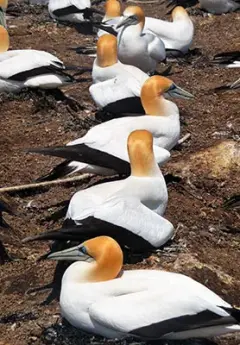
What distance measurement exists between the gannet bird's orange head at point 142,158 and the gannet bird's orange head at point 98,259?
4.94ft

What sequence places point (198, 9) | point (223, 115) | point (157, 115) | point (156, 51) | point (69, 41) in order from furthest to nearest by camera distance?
point (198, 9), point (69, 41), point (156, 51), point (223, 115), point (157, 115)

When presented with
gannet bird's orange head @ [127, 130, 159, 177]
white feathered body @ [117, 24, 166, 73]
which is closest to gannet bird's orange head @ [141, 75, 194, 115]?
gannet bird's orange head @ [127, 130, 159, 177]

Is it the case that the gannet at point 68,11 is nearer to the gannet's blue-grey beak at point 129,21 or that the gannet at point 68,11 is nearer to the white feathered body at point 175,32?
the white feathered body at point 175,32

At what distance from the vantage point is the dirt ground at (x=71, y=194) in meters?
6.10

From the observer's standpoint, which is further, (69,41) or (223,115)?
(69,41)

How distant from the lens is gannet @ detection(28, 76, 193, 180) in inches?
310

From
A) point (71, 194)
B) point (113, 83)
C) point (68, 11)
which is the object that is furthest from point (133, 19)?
point (71, 194)

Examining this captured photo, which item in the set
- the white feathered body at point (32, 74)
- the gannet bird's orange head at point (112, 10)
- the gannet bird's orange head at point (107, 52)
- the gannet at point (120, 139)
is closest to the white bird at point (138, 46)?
the gannet bird's orange head at point (107, 52)

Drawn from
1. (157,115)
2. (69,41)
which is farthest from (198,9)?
(157,115)

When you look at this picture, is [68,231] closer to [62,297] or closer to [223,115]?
[62,297]

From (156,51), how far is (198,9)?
382 centimetres

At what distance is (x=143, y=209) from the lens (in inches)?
269

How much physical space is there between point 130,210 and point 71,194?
4.66ft

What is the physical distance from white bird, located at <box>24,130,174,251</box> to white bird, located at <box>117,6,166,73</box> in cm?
405
